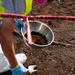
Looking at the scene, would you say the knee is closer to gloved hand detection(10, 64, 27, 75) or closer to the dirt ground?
gloved hand detection(10, 64, 27, 75)

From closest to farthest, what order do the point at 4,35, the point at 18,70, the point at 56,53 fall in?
the point at 4,35 → the point at 18,70 → the point at 56,53

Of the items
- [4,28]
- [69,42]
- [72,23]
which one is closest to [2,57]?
[4,28]

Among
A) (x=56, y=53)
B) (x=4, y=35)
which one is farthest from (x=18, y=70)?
(x=56, y=53)

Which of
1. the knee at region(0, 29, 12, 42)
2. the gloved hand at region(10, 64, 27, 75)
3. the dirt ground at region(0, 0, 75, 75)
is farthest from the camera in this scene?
the dirt ground at region(0, 0, 75, 75)

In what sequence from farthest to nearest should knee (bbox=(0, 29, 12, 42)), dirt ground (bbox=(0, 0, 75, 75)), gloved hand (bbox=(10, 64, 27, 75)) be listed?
dirt ground (bbox=(0, 0, 75, 75)), gloved hand (bbox=(10, 64, 27, 75)), knee (bbox=(0, 29, 12, 42))

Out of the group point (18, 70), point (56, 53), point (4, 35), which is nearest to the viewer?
point (4, 35)

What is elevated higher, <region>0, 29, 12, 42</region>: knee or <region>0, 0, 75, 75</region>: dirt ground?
<region>0, 29, 12, 42</region>: knee

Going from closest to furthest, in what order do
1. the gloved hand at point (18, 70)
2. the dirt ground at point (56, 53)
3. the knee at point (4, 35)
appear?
1. the knee at point (4, 35)
2. the gloved hand at point (18, 70)
3. the dirt ground at point (56, 53)

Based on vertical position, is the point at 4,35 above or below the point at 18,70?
above

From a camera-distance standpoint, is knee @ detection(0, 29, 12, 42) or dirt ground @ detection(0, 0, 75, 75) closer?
knee @ detection(0, 29, 12, 42)

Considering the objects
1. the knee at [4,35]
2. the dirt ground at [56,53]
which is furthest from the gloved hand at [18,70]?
the knee at [4,35]

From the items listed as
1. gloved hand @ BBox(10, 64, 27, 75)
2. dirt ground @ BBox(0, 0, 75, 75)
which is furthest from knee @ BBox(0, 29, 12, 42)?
dirt ground @ BBox(0, 0, 75, 75)

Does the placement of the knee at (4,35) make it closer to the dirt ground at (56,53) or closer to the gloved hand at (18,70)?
the gloved hand at (18,70)

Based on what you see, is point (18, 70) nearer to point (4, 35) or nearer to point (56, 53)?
point (4, 35)
